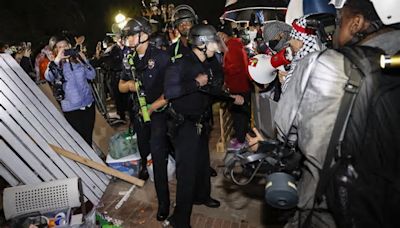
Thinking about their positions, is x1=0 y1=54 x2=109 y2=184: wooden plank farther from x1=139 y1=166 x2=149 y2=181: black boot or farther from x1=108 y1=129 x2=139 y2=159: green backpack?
x1=139 y1=166 x2=149 y2=181: black boot

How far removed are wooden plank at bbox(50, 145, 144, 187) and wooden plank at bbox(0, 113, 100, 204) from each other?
19cm

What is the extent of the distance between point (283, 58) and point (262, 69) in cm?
33

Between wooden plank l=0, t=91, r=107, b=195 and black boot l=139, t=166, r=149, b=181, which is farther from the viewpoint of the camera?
black boot l=139, t=166, r=149, b=181

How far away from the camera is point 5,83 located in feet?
13.1

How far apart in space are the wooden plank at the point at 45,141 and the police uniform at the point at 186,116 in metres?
1.60

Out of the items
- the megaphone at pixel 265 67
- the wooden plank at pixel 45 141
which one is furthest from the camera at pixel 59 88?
the megaphone at pixel 265 67

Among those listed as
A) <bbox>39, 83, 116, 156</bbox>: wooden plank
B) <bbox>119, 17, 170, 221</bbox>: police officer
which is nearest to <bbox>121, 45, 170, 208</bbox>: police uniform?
<bbox>119, 17, 170, 221</bbox>: police officer

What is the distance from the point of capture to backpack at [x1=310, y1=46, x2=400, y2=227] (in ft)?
4.89

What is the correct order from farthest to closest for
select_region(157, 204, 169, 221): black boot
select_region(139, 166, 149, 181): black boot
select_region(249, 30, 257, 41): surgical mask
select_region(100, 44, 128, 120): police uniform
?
select_region(100, 44, 128, 120): police uniform → select_region(249, 30, 257, 41): surgical mask → select_region(139, 166, 149, 181): black boot → select_region(157, 204, 169, 221): black boot

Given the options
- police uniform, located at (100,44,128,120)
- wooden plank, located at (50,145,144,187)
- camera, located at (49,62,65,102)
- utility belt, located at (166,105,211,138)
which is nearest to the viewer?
utility belt, located at (166,105,211,138)

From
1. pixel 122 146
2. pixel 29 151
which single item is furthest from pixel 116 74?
pixel 29 151

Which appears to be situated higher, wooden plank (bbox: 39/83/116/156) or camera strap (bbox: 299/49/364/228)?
camera strap (bbox: 299/49/364/228)

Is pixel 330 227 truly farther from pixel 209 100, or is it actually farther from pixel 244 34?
pixel 244 34

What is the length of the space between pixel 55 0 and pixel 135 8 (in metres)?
5.23
